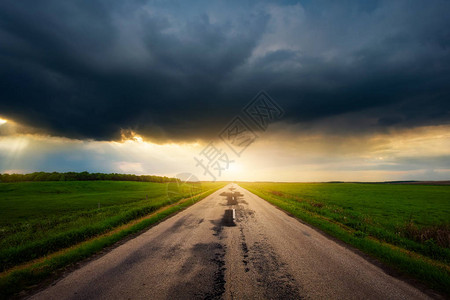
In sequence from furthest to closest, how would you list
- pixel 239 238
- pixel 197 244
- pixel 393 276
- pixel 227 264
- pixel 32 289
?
pixel 239 238
pixel 197 244
pixel 227 264
pixel 393 276
pixel 32 289

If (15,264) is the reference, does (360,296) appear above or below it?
above

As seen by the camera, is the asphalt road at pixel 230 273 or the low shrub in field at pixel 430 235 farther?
the low shrub in field at pixel 430 235

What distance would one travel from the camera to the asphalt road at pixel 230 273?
4.15 meters

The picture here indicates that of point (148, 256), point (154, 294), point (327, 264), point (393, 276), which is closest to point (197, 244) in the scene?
point (148, 256)

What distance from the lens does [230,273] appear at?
500 centimetres

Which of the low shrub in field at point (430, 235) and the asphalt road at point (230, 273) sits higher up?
the asphalt road at point (230, 273)

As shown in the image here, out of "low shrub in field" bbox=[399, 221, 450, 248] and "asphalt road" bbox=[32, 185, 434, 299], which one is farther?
"low shrub in field" bbox=[399, 221, 450, 248]

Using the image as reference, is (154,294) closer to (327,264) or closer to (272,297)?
(272,297)

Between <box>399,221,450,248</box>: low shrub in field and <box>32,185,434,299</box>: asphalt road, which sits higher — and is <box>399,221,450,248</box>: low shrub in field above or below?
below

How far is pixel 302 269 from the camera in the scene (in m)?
5.28

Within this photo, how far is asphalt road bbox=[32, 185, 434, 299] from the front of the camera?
4.15 metres

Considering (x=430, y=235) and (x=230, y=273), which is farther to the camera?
(x=430, y=235)

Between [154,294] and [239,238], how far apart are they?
4.78 metres

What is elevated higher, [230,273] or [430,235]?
[230,273]
